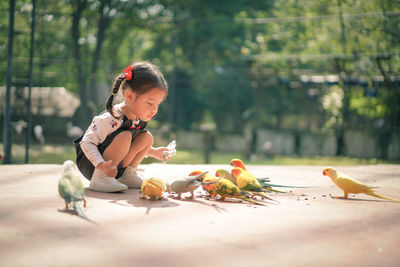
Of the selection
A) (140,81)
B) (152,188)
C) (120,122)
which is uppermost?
(140,81)

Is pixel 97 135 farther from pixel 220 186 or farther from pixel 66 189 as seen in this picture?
pixel 220 186

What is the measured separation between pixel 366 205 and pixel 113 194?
1.84m

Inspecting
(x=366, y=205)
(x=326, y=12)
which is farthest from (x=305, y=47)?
(x=366, y=205)

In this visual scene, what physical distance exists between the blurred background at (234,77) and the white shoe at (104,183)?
3.41 metres

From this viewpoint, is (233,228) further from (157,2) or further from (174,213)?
(157,2)

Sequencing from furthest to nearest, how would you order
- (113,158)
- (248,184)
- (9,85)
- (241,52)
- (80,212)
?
(241,52)
(9,85)
(113,158)
(248,184)
(80,212)

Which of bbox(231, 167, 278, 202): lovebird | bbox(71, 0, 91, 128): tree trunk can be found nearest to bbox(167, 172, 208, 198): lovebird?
bbox(231, 167, 278, 202): lovebird

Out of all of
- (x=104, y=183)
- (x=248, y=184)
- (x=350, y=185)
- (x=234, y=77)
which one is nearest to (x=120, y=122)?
(x=104, y=183)

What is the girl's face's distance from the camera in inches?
126

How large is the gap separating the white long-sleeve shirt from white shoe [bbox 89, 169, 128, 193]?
0.66 feet

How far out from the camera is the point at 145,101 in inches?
127

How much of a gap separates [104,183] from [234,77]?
16659 mm

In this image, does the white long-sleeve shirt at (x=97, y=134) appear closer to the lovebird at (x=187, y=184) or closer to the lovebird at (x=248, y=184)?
the lovebird at (x=187, y=184)

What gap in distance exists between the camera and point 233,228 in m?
2.23
